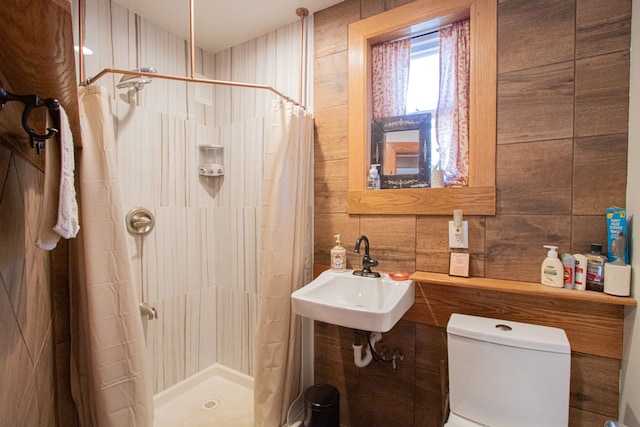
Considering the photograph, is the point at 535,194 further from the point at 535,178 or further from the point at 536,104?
the point at 536,104

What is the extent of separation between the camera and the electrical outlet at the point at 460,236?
1477mm

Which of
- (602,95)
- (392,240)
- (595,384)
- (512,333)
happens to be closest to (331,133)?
(392,240)

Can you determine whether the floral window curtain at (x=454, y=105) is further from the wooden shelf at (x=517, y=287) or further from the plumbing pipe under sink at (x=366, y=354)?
the plumbing pipe under sink at (x=366, y=354)

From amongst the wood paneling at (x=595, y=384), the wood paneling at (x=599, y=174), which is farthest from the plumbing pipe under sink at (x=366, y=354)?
the wood paneling at (x=599, y=174)

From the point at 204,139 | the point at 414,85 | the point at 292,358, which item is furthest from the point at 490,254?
the point at 204,139

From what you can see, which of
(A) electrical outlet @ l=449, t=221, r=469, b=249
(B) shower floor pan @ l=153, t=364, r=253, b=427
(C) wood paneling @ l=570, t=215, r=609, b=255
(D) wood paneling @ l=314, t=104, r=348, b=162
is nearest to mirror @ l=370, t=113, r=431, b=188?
(D) wood paneling @ l=314, t=104, r=348, b=162

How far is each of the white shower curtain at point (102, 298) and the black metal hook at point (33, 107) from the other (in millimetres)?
743

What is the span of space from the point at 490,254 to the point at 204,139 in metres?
2.07

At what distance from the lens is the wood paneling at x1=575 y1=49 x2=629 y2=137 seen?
1.20 metres

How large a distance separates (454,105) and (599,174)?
2.35 ft

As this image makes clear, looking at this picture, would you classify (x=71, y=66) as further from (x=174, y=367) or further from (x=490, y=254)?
(x=174, y=367)

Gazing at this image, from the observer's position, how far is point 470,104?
148 cm

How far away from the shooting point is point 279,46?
81.3 inches

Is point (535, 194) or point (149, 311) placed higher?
point (535, 194)
